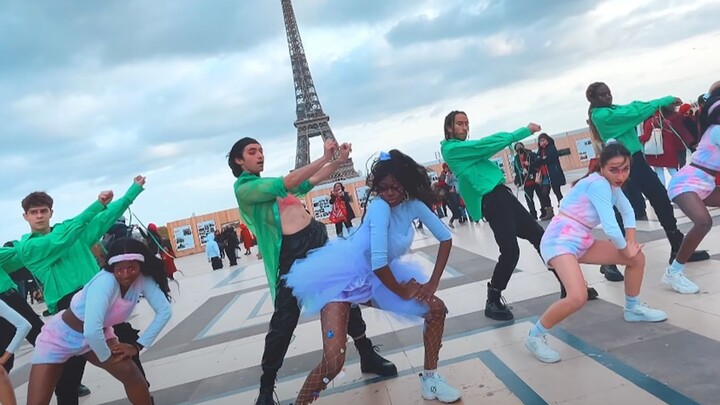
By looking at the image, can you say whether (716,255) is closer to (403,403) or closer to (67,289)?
(403,403)

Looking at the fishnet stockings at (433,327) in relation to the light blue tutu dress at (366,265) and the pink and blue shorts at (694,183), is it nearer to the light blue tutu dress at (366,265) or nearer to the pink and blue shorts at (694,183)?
the light blue tutu dress at (366,265)

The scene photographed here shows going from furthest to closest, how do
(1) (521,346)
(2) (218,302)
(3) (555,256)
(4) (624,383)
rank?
(2) (218,302) < (1) (521,346) < (3) (555,256) < (4) (624,383)

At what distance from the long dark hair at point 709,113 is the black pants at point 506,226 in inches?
58.7

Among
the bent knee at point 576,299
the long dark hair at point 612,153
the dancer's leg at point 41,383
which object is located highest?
the long dark hair at point 612,153

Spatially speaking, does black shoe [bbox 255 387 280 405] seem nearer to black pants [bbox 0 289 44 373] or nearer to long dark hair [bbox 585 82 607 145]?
black pants [bbox 0 289 44 373]

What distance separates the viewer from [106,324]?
273cm

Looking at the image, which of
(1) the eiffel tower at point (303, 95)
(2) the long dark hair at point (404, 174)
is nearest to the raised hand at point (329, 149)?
(2) the long dark hair at point (404, 174)

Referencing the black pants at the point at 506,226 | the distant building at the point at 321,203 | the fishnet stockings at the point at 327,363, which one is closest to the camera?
the fishnet stockings at the point at 327,363

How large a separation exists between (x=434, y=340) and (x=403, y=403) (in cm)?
40

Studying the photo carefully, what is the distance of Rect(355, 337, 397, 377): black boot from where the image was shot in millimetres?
3107

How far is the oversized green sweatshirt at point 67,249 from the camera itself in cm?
323

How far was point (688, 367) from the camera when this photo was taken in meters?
2.50

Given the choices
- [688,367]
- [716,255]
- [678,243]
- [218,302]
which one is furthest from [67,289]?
[716,255]

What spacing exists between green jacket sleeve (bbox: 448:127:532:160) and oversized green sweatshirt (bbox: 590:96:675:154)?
3.72ft
